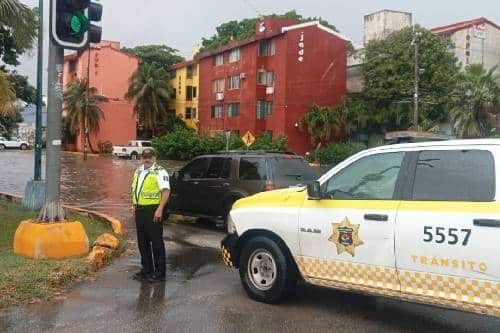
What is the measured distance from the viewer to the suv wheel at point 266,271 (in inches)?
243

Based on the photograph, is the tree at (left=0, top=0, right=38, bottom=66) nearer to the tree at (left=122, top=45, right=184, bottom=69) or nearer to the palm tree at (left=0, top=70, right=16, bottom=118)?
the palm tree at (left=0, top=70, right=16, bottom=118)

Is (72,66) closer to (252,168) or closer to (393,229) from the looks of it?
(252,168)

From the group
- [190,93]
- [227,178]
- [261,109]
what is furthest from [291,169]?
[190,93]

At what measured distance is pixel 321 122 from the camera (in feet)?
154

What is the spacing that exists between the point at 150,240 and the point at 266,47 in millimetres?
44029

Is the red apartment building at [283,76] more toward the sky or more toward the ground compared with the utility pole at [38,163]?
more toward the sky

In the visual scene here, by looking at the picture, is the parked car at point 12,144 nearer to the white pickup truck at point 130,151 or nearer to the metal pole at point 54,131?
the white pickup truck at point 130,151

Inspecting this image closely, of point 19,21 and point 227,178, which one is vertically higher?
point 19,21

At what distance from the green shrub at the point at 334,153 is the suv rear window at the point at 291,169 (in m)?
33.3

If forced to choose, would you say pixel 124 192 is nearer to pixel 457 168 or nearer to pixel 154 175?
pixel 154 175

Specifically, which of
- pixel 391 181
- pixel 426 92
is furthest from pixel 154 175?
pixel 426 92

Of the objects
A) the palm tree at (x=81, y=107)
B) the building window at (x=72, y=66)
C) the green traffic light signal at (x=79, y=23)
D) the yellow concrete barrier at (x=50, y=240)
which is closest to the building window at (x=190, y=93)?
the palm tree at (x=81, y=107)

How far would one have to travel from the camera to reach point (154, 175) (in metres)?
7.36

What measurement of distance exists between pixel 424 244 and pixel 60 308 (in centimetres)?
364
